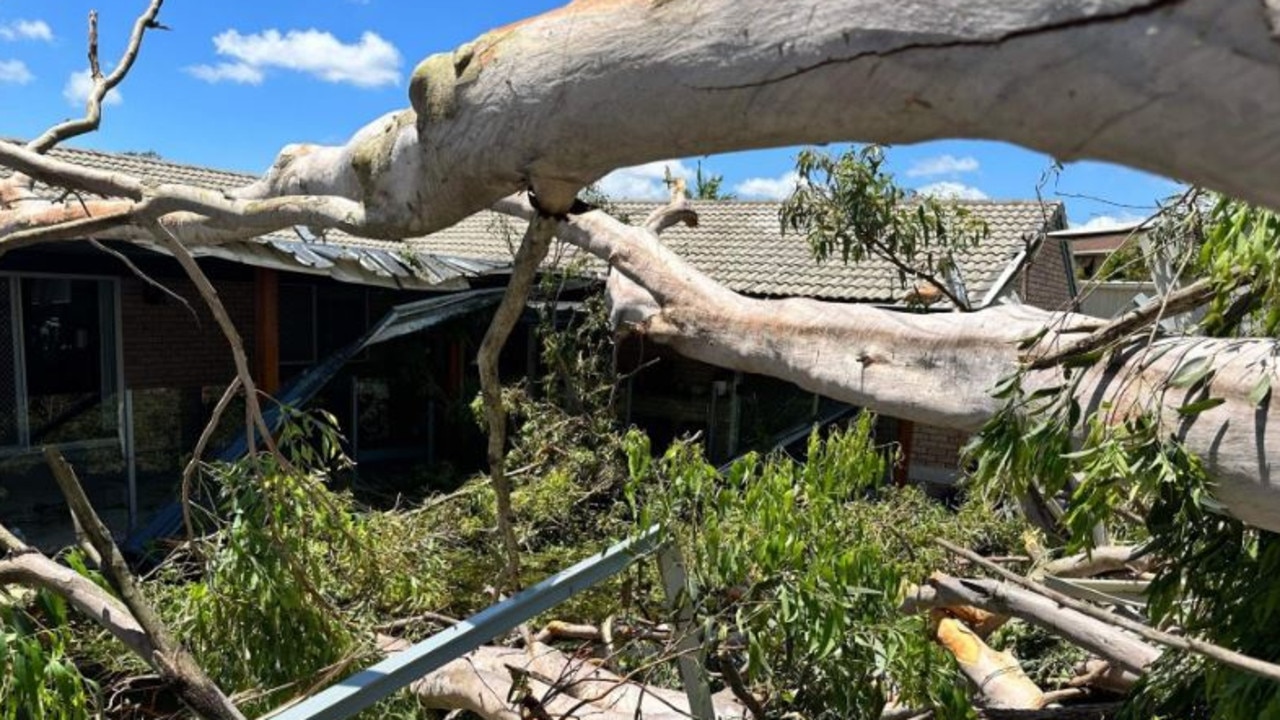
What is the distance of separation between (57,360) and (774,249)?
9.53 m

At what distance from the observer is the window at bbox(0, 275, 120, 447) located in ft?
27.8

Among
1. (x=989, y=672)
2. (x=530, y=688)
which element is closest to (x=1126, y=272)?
(x=989, y=672)

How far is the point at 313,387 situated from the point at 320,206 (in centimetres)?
748

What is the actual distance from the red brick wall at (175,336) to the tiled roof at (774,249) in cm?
281

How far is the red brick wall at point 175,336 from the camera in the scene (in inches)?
380

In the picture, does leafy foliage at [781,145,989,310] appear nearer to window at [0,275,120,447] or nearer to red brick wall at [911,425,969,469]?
red brick wall at [911,425,969,469]

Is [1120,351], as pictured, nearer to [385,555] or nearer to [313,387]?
[385,555]

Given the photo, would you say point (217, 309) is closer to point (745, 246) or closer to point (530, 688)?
point (530, 688)

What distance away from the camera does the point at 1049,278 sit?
51.9 feet

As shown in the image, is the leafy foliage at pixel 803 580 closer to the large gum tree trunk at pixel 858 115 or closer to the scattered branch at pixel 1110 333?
the large gum tree trunk at pixel 858 115

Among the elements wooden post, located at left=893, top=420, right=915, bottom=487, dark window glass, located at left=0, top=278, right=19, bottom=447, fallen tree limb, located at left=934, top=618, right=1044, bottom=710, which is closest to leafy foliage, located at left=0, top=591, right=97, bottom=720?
fallen tree limb, located at left=934, top=618, right=1044, bottom=710

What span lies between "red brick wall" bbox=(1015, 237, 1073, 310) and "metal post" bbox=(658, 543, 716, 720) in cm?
1279

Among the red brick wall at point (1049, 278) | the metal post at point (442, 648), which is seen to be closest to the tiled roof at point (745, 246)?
the red brick wall at point (1049, 278)

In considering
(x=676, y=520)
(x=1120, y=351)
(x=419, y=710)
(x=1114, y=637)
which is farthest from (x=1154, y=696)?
(x=419, y=710)
